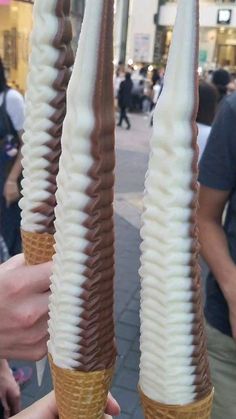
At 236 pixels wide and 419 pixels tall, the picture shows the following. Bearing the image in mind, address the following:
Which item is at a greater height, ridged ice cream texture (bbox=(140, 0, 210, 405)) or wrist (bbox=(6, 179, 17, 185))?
ridged ice cream texture (bbox=(140, 0, 210, 405))

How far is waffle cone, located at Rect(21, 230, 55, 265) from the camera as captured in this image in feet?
2.85

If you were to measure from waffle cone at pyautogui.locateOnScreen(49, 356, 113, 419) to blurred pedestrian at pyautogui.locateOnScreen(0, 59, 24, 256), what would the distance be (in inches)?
93.8

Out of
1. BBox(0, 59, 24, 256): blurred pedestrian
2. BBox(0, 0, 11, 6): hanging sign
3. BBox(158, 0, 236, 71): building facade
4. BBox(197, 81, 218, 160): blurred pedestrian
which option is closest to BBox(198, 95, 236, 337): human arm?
BBox(0, 59, 24, 256): blurred pedestrian

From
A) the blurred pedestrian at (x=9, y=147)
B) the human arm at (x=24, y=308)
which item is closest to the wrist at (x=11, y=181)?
the blurred pedestrian at (x=9, y=147)

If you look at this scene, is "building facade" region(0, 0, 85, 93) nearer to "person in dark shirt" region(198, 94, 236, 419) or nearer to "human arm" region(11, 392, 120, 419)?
"person in dark shirt" region(198, 94, 236, 419)

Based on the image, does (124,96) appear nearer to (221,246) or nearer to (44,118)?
(221,246)

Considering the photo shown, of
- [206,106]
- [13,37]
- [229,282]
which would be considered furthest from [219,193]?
[13,37]

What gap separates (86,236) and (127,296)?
3445 mm

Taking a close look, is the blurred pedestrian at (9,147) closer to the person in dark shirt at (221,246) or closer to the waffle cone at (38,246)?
the person in dark shirt at (221,246)

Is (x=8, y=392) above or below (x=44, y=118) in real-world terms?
below

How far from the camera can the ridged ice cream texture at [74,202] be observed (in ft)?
2.05

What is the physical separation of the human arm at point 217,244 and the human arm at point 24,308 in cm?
85

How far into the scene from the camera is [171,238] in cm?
65

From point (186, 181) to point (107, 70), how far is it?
168 millimetres
